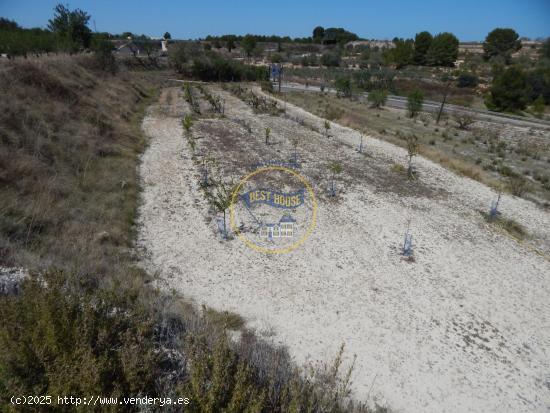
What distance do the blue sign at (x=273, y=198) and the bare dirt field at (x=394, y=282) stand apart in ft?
2.42

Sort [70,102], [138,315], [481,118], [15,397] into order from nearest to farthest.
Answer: [15,397] < [138,315] < [70,102] < [481,118]

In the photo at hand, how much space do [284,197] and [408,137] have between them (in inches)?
426

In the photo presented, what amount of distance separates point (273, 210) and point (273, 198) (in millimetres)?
806

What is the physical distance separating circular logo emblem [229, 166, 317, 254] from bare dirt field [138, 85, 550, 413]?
0.35 m

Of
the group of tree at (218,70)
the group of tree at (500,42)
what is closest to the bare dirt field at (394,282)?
the group of tree at (218,70)

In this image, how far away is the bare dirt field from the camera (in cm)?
490

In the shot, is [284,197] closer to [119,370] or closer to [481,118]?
[119,370]

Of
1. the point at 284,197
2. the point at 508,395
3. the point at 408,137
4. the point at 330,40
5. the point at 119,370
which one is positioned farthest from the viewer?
the point at 330,40

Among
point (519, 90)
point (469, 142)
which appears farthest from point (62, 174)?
point (519, 90)

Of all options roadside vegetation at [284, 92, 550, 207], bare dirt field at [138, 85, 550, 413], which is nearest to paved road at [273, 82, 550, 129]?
roadside vegetation at [284, 92, 550, 207]

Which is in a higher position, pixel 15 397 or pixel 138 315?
pixel 15 397

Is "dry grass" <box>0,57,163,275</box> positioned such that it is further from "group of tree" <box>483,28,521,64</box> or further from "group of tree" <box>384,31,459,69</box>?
"group of tree" <box>483,28,521,64</box>

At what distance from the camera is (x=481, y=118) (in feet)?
83.7

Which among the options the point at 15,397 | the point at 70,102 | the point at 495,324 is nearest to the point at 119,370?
the point at 15,397
